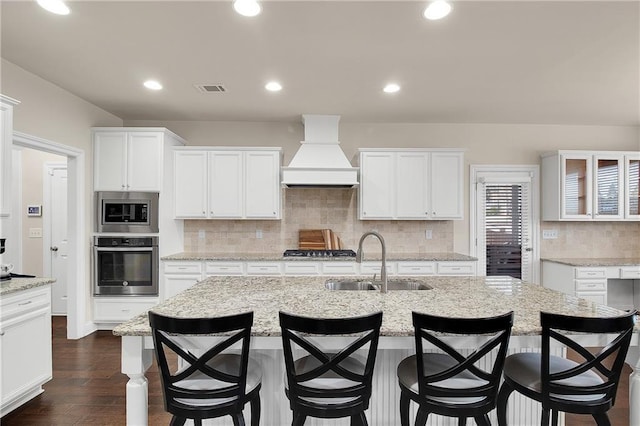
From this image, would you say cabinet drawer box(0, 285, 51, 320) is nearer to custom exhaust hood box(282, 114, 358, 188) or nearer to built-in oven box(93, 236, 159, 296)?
built-in oven box(93, 236, 159, 296)

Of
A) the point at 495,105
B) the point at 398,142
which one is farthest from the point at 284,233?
the point at 495,105

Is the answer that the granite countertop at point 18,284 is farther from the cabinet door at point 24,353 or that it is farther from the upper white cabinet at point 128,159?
the upper white cabinet at point 128,159

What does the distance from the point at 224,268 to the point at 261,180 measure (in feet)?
3.91

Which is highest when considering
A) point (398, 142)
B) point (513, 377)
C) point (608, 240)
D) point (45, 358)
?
point (398, 142)

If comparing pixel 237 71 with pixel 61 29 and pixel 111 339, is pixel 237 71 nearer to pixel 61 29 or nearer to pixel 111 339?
pixel 61 29

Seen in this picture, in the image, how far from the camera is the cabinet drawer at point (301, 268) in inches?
162

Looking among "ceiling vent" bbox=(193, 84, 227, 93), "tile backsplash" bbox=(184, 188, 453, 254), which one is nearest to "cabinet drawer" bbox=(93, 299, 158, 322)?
"tile backsplash" bbox=(184, 188, 453, 254)

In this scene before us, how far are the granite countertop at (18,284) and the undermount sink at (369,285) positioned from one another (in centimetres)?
214

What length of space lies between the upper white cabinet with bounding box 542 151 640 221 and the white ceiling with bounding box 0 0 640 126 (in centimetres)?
61

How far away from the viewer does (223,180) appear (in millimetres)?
4367

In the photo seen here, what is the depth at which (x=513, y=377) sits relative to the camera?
1.65 meters

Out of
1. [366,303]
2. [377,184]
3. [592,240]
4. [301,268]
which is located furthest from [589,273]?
[366,303]

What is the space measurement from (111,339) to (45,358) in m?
1.26

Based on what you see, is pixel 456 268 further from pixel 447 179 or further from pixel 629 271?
pixel 629 271
